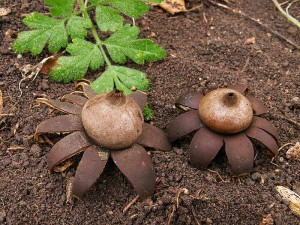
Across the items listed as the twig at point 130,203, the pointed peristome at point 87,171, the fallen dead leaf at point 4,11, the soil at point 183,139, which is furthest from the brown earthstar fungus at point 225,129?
the fallen dead leaf at point 4,11

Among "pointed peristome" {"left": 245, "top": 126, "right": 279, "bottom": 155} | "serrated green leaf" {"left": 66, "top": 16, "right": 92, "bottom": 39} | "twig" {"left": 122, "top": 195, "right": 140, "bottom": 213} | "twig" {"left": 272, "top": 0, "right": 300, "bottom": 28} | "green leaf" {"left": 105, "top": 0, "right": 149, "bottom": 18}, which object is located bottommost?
"twig" {"left": 122, "top": 195, "right": 140, "bottom": 213}

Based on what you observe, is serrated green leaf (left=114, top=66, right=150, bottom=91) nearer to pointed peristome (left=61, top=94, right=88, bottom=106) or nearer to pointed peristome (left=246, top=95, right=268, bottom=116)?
pointed peristome (left=61, top=94, right=88, bottom=106)

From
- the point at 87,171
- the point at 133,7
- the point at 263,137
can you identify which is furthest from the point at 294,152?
the point at 133,7

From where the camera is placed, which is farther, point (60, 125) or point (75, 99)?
point (75, 99)

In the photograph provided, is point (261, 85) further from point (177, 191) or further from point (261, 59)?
point (177, 191)

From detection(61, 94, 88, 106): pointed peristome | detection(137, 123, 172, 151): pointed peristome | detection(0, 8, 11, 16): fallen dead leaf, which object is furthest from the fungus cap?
detection(0, 8, 11, 16): fallen dead leaf

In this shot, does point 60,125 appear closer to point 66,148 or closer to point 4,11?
point 66,148
